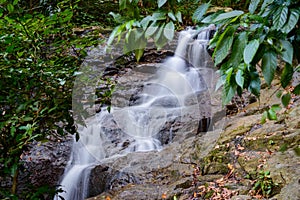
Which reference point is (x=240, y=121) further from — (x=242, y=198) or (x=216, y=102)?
(x=242, y=198)

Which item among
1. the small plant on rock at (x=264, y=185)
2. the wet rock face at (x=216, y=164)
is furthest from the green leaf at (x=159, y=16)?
the small plant on rock at (x=264, y=185)

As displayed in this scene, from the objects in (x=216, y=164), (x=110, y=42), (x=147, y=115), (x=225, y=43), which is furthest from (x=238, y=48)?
(x=147, y=115)

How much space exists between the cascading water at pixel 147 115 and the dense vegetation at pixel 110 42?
210cm

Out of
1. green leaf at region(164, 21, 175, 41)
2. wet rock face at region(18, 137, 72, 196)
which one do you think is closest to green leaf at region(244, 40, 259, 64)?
green leaf at region(164, 21, 175, 41)

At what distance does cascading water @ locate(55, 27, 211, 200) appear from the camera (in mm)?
4141

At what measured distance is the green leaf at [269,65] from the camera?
0.75 m

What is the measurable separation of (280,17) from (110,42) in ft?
1.66

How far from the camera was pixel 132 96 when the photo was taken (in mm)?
5340

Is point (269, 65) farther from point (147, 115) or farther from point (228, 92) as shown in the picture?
point (147, 115)

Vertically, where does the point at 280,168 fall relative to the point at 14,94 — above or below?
below

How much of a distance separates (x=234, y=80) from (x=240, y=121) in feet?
10.9

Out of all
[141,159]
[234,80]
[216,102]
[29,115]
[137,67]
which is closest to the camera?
[234,80]

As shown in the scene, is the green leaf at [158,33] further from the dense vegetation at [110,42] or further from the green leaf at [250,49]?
the green leaf at [250,49]

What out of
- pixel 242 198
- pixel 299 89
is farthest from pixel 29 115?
pixel 242 198
